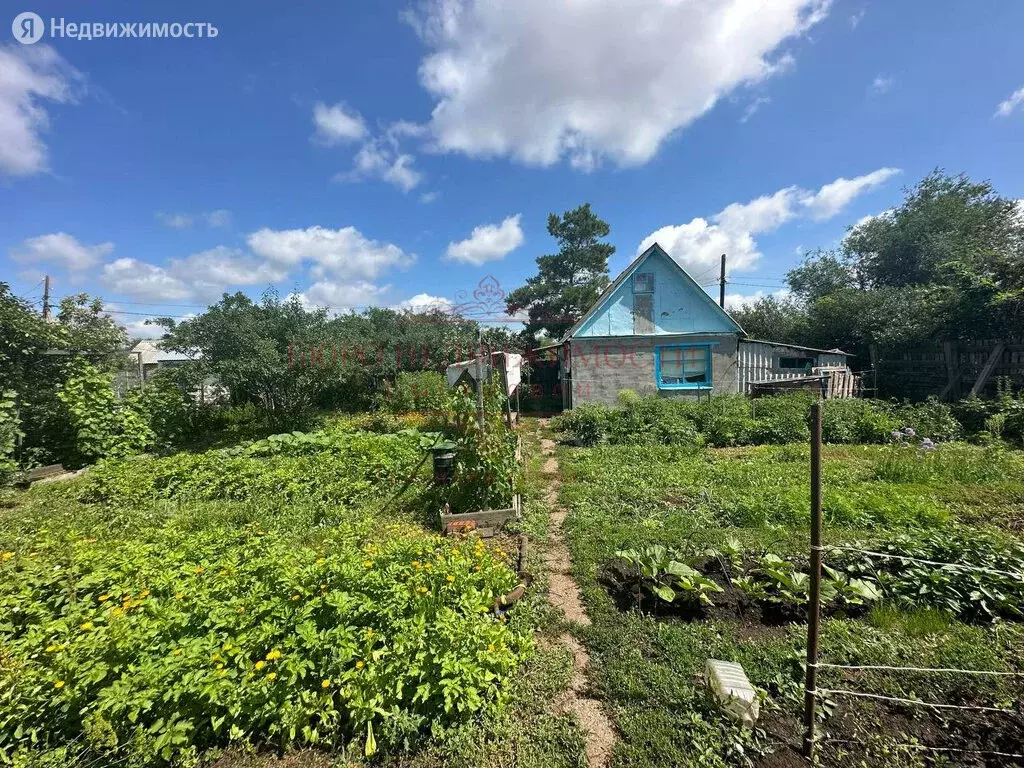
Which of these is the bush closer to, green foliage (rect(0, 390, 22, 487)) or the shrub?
the shrub

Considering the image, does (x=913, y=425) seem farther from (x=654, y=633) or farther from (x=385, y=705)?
(x=385, y=705)

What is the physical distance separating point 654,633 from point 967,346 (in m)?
14.0

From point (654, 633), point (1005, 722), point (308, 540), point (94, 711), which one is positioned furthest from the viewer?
point (308, 540)

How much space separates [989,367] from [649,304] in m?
8.38

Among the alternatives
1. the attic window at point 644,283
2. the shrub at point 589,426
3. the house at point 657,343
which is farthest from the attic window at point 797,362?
the shrub at point 589,426

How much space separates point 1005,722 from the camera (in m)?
2.06

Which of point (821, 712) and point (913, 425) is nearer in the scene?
point (821, 712)

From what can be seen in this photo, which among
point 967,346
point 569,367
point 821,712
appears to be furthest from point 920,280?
point 821,712

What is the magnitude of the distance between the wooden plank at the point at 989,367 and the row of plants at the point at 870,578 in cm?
951

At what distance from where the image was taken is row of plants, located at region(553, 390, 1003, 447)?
7.98 metres

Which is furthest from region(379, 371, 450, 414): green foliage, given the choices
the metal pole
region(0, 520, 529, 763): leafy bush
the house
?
region(0, 520, 529, 763): leafy bush

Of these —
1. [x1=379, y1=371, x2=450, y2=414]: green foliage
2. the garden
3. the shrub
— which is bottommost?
the garden

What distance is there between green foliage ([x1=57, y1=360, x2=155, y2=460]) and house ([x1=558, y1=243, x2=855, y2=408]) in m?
11.6

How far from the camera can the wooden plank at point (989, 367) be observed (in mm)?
9562
